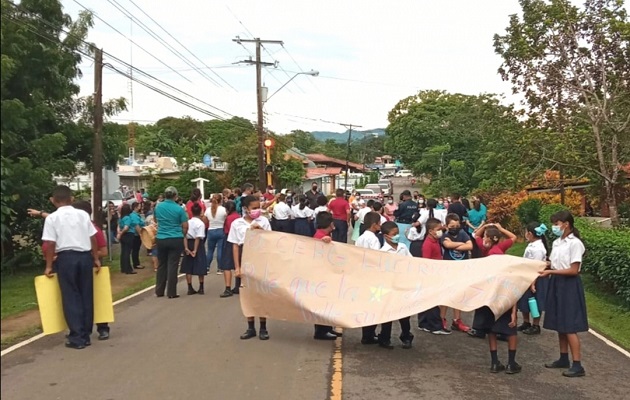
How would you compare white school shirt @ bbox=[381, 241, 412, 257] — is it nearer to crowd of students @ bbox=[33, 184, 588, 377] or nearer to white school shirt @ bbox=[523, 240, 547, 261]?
crowd of students @ bbox=[33, 184, 588, 377]

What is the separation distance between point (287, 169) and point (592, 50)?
111ft

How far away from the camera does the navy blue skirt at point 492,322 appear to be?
7113mm

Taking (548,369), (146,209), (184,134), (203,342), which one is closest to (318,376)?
(203,342)

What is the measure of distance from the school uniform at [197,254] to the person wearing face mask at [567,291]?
260 inches

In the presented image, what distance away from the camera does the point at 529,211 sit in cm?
2155

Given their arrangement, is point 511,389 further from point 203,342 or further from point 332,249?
point 203,342

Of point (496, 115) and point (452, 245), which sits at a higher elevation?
point (496, 115)

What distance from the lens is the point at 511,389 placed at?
259 inches

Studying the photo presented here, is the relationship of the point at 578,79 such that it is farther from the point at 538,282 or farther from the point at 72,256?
the point at 72,256

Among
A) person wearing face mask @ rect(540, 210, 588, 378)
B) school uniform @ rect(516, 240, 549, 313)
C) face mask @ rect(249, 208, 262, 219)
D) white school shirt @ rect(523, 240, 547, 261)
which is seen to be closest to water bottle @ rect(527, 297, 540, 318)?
school uniform @ rect(516, 240, 549, 313)

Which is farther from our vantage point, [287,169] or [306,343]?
[287,169]

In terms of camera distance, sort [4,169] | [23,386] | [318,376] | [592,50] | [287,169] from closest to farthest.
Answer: [4,169]
[23,386]
[318,376]
[592,50]
[287,169]

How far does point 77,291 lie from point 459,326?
5142mm

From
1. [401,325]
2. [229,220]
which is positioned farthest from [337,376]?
[229,220]
